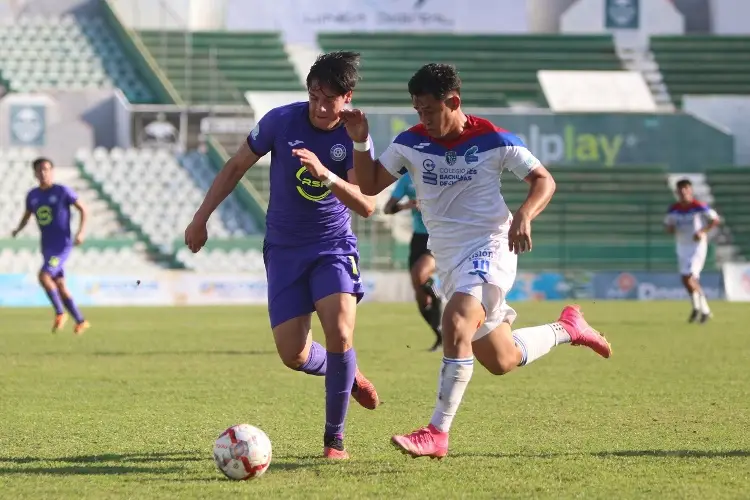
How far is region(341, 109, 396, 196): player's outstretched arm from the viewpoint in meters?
6.29

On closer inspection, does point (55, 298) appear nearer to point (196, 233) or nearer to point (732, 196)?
point (196, 233)

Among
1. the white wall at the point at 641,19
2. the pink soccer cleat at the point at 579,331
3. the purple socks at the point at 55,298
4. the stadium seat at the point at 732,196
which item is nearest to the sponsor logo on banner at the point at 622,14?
the white wall at the point at 641,19

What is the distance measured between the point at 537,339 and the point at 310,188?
1.58m

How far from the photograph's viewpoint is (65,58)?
37781 millimetres

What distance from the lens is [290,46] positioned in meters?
39.4

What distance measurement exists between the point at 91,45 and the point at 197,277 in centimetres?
1247

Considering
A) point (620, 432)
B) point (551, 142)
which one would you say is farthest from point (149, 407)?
point (551, 142)

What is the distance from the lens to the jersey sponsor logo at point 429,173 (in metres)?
6.60

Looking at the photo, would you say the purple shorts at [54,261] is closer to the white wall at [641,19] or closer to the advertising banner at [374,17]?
the advertising banner at [374,17]

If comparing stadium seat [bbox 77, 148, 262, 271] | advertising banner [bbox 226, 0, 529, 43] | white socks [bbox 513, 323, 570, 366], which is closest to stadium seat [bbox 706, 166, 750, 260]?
advertising banner [bbox 226, 0, 529, 43]

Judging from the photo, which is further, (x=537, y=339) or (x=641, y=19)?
(x=641, y=19)

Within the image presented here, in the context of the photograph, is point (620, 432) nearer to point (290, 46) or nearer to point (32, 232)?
point (32, 232)

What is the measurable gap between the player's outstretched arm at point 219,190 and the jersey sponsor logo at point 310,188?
0.26 m

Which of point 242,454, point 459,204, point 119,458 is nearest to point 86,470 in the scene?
point 119,458
